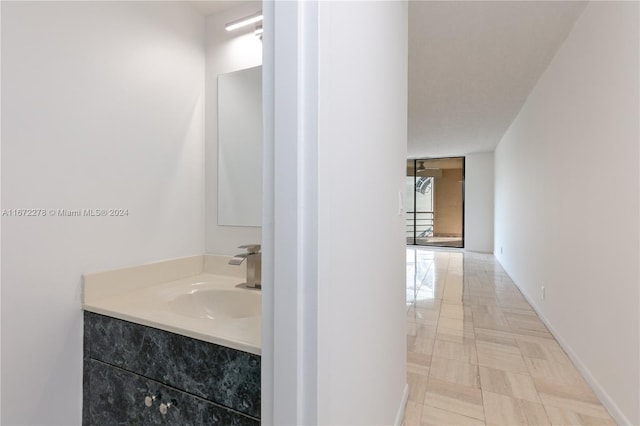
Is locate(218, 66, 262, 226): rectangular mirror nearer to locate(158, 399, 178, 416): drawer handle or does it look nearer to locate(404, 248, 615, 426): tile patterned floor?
locate(158, 399, 178, 416): drawer handle

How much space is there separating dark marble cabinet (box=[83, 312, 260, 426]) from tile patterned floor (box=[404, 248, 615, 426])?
3.92 feet

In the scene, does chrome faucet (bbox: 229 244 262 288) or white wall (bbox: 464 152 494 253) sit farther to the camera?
white wall (bbox: 464 152 494 253)

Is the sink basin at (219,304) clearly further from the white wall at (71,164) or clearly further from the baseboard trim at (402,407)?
the baseboard trim at (402,407)

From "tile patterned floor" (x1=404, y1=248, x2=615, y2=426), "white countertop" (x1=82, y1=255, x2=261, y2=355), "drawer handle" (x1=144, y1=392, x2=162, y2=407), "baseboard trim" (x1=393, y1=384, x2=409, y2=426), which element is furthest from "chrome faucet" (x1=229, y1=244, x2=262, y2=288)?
"tile patterned floor" (x1=404, y1=248, x2=615, y2=426)

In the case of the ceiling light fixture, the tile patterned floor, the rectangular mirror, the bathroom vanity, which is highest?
the ceiling light fixture

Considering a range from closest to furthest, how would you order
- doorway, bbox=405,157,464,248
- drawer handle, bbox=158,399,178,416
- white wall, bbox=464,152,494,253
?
drawer handle, bbox=158,399,178,416
white wall, bbox=464,152,494,253
doorway, bbox=405,157,464,248

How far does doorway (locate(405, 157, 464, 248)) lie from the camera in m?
8.95

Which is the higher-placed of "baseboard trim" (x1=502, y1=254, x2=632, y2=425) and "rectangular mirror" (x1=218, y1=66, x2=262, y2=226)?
"rectangular mirror" (x1=218, y1=66, x2=262, y2=226)

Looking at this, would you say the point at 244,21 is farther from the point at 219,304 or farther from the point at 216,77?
the point at 219,304

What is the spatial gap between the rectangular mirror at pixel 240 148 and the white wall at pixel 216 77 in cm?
4

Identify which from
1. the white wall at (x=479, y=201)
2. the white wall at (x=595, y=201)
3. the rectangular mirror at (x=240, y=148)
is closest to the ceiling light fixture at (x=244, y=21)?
the rectangular mirror at (x=240, y=148)

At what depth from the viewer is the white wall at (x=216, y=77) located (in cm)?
165

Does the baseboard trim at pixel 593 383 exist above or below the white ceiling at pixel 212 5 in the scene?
below

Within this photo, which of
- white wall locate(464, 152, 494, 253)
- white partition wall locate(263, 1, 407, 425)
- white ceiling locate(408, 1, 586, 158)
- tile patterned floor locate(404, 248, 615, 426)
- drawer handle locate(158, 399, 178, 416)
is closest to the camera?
white partition wall locate(263, 1, 407, 425)
